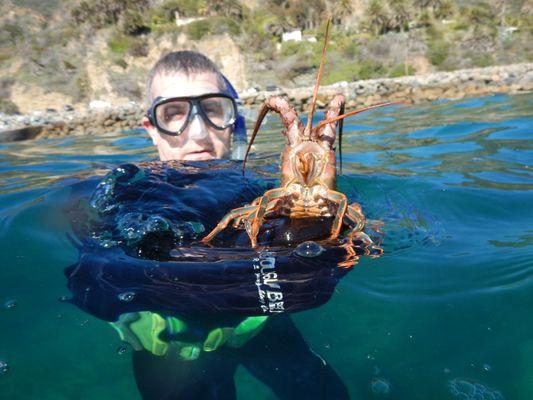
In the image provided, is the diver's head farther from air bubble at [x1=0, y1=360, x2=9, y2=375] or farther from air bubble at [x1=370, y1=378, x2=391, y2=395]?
Result: air bubble at [x1=370, y1=378, x2=391, y2=395]

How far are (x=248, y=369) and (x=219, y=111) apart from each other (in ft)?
9.63

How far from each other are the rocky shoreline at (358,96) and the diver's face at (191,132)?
11.6 m

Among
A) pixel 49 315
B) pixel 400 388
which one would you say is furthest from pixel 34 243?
pixel 400 388

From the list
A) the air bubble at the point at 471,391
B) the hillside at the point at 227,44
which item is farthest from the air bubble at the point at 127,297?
the hillside at the point at 227,44

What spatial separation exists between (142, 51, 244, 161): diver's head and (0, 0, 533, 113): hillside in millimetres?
29042

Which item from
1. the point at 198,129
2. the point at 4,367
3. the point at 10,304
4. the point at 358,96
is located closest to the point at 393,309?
the point at 4,367

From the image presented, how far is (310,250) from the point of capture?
1.99 metres

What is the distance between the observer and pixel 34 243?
118 inches

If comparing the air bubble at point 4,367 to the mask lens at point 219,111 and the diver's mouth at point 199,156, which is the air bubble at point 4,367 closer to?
the diver's mouth at point 199,156

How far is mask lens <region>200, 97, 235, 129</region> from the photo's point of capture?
411 cm

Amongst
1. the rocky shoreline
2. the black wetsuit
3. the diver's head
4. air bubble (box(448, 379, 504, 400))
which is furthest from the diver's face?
the rocky shoreline

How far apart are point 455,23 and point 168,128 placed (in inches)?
1604

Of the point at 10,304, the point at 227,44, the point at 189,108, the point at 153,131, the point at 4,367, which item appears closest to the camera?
the point at 4,367

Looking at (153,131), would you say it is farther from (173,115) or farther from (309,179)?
(309,179)
